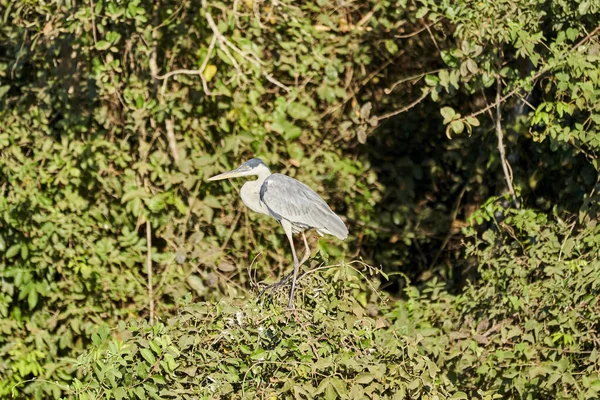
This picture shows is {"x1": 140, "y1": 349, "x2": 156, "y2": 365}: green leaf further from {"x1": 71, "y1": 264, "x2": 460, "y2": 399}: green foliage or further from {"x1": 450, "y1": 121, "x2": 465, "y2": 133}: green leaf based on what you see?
{"x1": 450, "y1": 121, "x2": 465, "y2": 133}: green leaf

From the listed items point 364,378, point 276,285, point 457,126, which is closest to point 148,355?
point 364,378

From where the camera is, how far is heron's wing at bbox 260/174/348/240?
16.4ft

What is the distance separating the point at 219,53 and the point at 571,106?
1.98m

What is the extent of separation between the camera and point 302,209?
500 cm

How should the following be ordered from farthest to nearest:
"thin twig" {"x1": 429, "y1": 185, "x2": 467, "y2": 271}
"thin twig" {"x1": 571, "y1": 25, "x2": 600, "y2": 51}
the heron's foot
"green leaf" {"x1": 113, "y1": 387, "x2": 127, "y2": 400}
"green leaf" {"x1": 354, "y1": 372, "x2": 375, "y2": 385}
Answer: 1. "thin twig" {"x1": 429, "y1": 185, "x2": 467, "y2": 271}
2. "thin twig" {"x1": 571, "y1": 25, "x2": 600, "y2": 51}
3. the heron's foot
4. "green leaf" {"x1": 354, "y1": 372, "x2": 375, "y2": 385}
5. "green leaf" {"x1": 113, "y1": 387, "x2": 127, "y2": 400}

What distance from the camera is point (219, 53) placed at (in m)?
6.18

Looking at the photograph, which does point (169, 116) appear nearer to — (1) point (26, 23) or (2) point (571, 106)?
(1) point (26, 23)

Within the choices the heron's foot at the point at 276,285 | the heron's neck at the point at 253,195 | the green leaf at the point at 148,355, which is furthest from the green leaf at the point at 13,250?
the green leaf at the point at 148,355

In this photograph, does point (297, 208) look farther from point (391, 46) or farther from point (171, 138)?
point (391, 46)

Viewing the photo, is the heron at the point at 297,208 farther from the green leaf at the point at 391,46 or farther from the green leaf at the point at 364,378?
the green leaf at the point at 391,46

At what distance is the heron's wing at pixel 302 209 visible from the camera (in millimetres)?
5000

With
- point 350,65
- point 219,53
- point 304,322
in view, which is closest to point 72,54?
point 219,53

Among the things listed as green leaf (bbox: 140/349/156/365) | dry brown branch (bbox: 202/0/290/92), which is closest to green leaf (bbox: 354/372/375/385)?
green leaf (bbox: 140/349/156/365)

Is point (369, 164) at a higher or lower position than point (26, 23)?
lower
